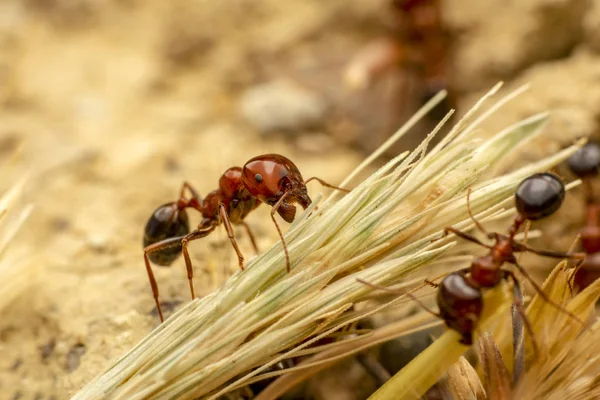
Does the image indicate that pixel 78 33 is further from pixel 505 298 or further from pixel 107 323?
pixel 505 298

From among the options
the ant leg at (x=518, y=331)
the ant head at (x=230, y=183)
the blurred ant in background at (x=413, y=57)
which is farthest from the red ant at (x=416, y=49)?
the ant leg at (x=518, y=331)

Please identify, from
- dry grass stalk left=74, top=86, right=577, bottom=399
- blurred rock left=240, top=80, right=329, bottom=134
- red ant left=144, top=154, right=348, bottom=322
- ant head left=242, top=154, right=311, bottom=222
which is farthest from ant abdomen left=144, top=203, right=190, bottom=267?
blurred rock left=240, top=80, right=329, bottom=134

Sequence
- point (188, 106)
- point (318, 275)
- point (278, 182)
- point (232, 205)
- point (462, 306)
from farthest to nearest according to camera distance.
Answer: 1. point (188, 106)
2. point (232, 205)
3. point (278, 182)
4. point (318, 275)
5. point (462, 306)

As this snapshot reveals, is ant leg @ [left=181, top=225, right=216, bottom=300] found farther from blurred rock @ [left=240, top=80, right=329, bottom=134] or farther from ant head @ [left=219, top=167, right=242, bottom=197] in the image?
blurred rock @ [left=240, top=80, right=329, bottom=134]

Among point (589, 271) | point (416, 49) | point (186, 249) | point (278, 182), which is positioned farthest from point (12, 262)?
point (416, 49)

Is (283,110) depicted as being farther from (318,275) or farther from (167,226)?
(318,275)

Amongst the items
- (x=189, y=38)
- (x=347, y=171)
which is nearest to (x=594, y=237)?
(x=347, y=171)
